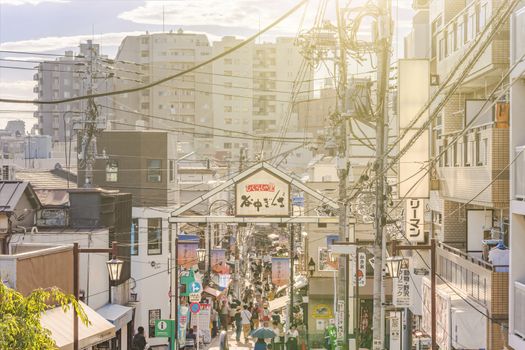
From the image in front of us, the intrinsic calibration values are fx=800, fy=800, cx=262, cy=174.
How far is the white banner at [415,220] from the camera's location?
75.6 feet

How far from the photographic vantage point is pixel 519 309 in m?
16.3

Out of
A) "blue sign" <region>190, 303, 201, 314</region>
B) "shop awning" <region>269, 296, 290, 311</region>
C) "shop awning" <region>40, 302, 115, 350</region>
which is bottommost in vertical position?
"shop awning" <region>269, 296, 290, 311</region>

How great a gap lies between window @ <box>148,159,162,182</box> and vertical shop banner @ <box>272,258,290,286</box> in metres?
11.9

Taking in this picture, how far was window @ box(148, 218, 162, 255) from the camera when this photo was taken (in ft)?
141

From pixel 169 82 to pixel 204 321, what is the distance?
8380cm

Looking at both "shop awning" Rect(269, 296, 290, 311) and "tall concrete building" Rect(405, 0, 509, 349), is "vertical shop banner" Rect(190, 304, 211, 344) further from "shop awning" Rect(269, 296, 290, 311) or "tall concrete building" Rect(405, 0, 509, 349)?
"shop awning" Rect(269, 296, 290, 311)

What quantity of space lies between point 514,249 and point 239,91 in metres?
103

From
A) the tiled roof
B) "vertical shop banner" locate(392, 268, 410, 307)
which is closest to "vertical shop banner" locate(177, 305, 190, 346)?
the tiled roof

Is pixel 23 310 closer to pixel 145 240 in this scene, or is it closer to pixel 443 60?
pixel 443 60

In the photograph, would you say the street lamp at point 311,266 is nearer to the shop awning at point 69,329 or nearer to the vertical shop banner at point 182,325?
the vertical shop banner at point 182,325

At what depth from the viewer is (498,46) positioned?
766 inches

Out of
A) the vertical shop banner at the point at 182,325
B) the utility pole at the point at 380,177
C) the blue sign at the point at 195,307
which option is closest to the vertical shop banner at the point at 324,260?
the vertical shop banner at the point at 182,325

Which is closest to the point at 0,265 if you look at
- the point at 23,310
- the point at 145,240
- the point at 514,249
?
the point at 23,310

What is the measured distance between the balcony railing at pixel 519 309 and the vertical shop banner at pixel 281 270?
20.8 metres
